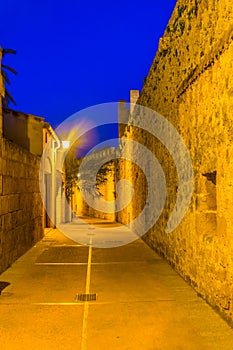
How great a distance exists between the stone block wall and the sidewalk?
21.3 inches

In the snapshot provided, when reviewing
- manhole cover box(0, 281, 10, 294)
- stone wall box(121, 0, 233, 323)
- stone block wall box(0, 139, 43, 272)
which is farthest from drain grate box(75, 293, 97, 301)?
stone block wall box(0, 139, 43, 272)

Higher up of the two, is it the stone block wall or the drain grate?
the stone block wall

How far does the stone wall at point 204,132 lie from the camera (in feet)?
16.4

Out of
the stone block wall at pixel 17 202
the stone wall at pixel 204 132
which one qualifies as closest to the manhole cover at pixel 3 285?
the stone block wall at pixel 17 202

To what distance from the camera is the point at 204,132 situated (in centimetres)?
593

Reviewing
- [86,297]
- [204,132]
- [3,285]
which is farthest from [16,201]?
[204,132]

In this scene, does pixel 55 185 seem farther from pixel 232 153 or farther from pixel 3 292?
pixel 232 153

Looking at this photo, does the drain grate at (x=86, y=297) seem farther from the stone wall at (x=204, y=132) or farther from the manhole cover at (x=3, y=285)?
the stone wall at (x=204, y=132)

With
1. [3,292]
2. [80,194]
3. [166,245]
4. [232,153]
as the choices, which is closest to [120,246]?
[166,245]

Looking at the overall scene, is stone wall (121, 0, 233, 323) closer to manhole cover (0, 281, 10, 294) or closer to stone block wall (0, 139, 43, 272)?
manhole cover (0, 281, 10, 294)

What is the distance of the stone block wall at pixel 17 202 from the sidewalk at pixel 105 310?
1.78 feet

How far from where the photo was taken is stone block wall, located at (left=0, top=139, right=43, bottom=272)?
826 cm

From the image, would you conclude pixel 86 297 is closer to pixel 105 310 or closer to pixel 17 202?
pixel 105 310

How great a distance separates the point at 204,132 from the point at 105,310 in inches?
106
